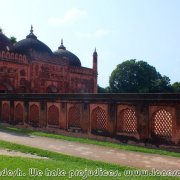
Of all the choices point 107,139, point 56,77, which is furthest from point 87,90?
point 107,139

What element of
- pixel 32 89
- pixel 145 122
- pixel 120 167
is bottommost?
pixel 120 167

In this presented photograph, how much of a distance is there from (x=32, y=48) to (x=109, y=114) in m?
14.0

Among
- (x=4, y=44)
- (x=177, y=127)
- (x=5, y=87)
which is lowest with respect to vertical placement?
(x=177, y=127)

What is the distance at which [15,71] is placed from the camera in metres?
20.9

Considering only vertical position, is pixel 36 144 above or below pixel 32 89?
below

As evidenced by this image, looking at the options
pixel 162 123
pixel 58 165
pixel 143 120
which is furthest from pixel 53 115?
pixel 58 165

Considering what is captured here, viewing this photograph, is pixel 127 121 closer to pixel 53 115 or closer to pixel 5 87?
pixel 53 115

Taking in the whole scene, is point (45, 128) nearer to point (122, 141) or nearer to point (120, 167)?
point (122, 141)

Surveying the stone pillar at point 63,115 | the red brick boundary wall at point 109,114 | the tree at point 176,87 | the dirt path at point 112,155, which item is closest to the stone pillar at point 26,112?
the red brick boundary wall at point 109,114

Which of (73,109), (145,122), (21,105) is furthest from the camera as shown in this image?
(21,105)

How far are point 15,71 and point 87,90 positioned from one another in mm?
8749

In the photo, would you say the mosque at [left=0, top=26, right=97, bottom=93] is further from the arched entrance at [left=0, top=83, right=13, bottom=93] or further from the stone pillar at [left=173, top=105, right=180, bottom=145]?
the stone pillar at [left=173, top=105, right=180, bottom=145]

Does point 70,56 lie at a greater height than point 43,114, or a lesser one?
greater

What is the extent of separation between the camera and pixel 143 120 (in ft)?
32.7
